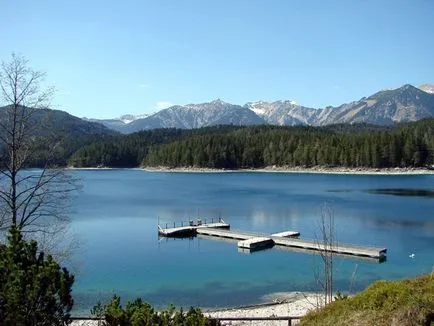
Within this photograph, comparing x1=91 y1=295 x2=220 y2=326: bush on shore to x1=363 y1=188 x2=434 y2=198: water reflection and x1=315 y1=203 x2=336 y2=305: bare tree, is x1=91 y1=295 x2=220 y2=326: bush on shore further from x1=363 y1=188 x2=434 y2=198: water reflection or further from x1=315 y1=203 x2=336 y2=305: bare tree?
x1=363 y1=188 x2=434 y2=198: water reflection

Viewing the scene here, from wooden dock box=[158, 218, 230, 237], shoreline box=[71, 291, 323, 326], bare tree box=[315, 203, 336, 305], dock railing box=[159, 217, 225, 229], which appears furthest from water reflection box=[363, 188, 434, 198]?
shoreline box=[71, 291, 323, 326]

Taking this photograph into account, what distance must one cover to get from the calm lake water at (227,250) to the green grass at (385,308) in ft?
13.2

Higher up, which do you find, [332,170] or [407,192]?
[332,170]

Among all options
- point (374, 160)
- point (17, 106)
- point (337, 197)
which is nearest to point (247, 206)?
point (337, 197)

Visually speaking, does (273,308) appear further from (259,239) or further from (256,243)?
(259,239)

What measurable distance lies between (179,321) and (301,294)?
23.3 metres

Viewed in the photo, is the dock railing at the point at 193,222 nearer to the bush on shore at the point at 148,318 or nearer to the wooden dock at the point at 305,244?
the wooden dock at the point at 305,244

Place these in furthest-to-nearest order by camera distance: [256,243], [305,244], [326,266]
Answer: [256,243]
[305,244]
[326,266]

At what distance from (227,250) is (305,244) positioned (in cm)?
767

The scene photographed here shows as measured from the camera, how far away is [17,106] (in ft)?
50.7

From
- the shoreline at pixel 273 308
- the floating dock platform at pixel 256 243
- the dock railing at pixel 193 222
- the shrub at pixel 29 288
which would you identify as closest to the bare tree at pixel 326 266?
the shoreline at pixel 273 308

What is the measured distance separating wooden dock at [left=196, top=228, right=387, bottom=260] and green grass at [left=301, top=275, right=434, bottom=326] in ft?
78.8

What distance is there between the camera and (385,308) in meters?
10.7

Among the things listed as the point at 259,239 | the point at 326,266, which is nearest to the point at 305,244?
the point at 259,239
